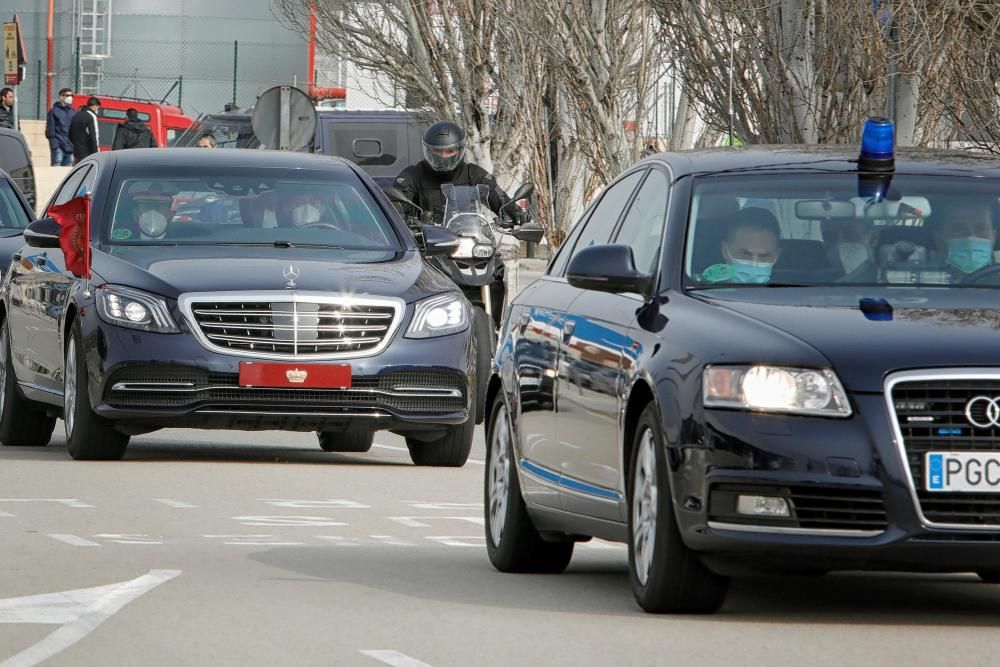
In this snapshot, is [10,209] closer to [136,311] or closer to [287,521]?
[136,311]

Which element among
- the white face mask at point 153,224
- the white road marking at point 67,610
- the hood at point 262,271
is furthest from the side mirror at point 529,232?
the white road marking at point 67,610

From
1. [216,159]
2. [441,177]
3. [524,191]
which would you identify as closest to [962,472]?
[216,159]

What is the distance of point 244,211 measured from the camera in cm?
1575

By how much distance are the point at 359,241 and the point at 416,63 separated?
69.4ft

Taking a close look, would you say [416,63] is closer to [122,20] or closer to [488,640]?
[488,640]

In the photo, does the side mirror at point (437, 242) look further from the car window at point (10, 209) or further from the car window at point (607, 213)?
the car window at point (10, 209)

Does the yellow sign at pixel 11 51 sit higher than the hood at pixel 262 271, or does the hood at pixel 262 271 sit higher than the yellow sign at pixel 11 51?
the hood at pixel 262 271

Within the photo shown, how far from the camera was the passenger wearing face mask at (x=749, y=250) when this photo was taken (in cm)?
891

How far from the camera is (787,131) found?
23.5 meters

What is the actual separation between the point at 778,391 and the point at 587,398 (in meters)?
1.34

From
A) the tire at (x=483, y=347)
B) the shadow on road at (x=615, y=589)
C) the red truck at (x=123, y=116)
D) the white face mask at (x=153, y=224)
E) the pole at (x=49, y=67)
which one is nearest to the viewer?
the shadow on road at (x=615, y=589)

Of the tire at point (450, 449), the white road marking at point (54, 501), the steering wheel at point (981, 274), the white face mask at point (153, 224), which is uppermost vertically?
the steering wheel at point (981, 274)

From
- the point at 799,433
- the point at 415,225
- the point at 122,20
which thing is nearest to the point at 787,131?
the point at 415,225

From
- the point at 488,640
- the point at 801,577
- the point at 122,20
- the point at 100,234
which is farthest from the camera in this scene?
the point at 122,20
